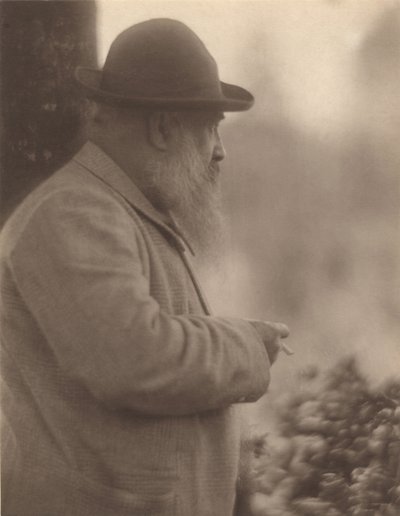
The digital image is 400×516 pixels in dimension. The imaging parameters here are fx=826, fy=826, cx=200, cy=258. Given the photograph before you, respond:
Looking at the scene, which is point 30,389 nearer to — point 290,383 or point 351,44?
point 290,383

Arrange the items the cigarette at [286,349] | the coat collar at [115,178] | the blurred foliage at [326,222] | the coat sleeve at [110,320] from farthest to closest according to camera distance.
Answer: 1. the blurred foliage at [326,222]
2. the cigarette at [286,349]
3. the coat collar at [115,178]
4. the coat sleeve at [110,320]

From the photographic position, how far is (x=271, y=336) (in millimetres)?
1918

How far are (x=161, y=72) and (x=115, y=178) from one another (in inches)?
10.3

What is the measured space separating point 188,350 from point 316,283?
542 millimetres

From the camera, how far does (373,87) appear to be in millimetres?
2199

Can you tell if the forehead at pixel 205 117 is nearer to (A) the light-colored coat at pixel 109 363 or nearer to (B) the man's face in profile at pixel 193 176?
(B) the man's face in profile at pixel 193 176

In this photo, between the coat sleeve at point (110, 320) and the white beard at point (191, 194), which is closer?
the coat sleeve at point (110, 320)

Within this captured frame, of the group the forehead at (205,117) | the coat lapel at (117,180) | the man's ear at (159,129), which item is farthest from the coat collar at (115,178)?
the forehead at (205,117)

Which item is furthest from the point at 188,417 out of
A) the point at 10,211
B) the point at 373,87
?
the point at 373,87

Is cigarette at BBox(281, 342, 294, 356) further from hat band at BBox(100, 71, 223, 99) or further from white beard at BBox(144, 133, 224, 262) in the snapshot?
hat band at BBox(100, 71, 223, 99)

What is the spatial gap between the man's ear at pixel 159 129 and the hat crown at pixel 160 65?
0.05 metres

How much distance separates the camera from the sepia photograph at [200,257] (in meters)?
1.75

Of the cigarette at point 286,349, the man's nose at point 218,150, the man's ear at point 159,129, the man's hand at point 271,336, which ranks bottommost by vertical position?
the cigarette at point 286,349

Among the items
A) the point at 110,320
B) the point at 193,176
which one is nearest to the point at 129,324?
the point at 110,320
